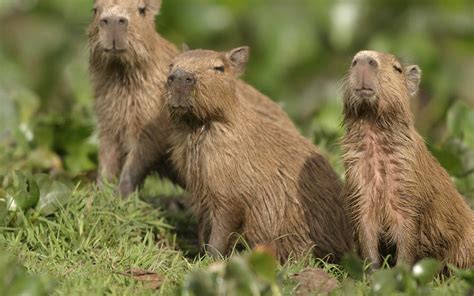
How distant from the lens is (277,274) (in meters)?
5.49

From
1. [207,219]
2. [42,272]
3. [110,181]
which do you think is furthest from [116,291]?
[110,181]

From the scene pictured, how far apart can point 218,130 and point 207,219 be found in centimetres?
55

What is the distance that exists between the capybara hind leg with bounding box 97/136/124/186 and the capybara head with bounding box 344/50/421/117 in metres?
2.11

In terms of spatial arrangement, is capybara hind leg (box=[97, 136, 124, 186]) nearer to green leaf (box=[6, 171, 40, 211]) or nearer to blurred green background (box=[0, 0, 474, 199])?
green leaf (box=[6, 171, 40, 211])

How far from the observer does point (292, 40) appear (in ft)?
35.5

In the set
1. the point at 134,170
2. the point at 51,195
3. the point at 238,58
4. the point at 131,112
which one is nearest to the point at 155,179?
the point at 134,170

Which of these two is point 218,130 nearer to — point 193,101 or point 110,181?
point 193,101

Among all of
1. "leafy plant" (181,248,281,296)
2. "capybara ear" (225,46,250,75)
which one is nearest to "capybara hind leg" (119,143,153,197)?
"capybara ear" (225,46,250,75)

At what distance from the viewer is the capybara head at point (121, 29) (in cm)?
703

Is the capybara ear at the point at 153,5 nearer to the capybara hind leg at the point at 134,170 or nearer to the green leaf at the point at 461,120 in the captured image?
the capybara hind leg at the point at 134,170

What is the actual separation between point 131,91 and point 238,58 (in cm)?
97

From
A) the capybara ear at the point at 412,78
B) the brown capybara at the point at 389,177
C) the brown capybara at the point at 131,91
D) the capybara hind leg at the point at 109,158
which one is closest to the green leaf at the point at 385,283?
the brown capybara at the point at 389,177

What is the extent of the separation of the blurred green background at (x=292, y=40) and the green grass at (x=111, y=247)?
352 centimetres

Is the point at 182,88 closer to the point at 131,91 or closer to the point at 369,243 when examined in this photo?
the point at 131,91
